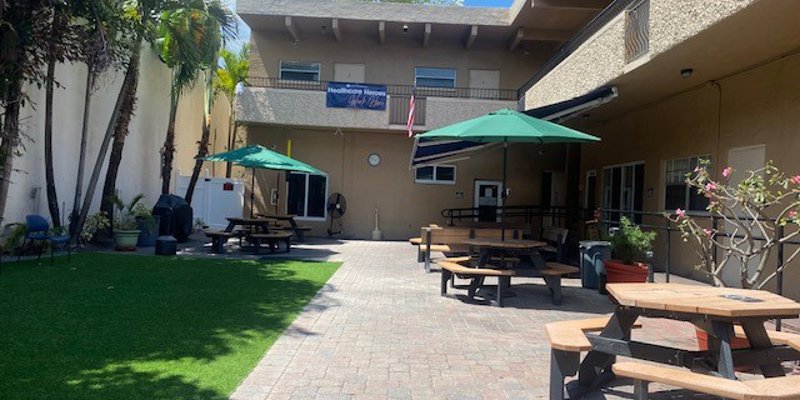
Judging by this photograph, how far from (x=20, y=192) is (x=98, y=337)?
7.58 metres

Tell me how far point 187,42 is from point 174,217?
15.0ft

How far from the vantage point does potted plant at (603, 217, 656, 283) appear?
833cm

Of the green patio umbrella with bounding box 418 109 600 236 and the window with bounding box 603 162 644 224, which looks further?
the window with bounding box 603 162 644 224

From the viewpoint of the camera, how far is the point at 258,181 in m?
18.5

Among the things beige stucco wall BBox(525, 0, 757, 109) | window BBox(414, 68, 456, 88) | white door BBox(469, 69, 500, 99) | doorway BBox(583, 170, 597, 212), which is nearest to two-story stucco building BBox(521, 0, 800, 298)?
beige stucco wall BBox(525, 0, 757, 109)

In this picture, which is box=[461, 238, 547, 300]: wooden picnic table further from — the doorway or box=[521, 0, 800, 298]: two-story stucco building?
the doorway

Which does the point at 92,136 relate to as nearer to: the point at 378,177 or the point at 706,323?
the point at 378,177

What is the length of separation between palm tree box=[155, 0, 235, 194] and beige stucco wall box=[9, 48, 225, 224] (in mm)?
669

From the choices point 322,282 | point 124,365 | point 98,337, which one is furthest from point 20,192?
point 124,365

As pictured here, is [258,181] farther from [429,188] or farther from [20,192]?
[20,192]

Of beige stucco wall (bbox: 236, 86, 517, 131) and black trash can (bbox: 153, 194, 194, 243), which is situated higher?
beige stucco wall (bbox: 236, 86, 517, 131)

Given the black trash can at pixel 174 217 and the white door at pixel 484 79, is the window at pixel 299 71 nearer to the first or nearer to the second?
the white door at pixel 484 79

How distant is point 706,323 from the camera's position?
3.62 meters

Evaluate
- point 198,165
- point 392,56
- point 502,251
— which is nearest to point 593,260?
point 502,251
